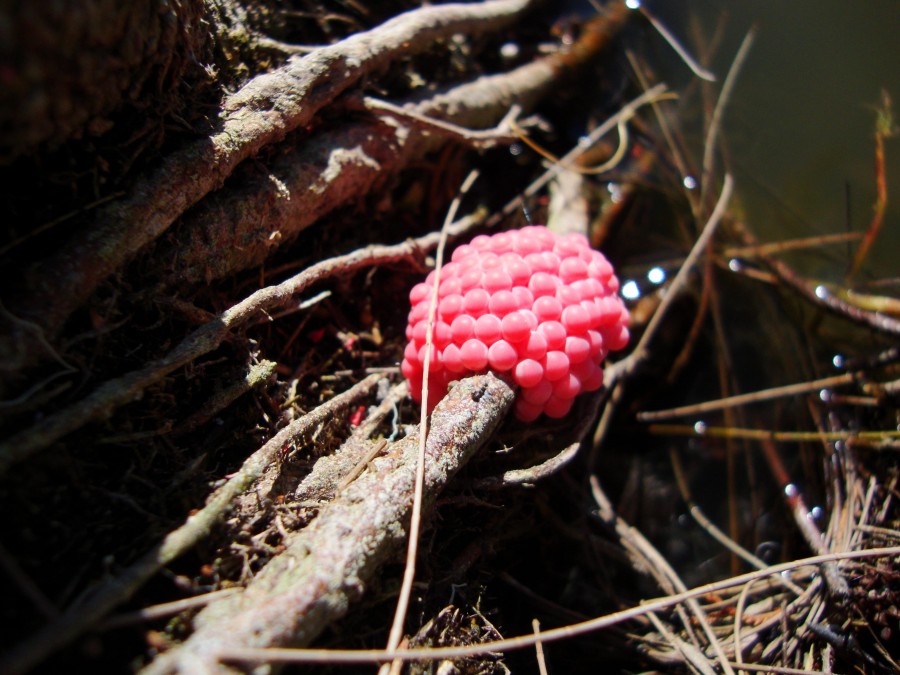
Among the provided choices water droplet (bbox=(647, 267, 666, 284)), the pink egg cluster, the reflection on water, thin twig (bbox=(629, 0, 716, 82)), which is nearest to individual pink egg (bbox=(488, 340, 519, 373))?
the pink egg cluster

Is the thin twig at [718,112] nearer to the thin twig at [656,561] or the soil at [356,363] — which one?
the soil at [356,363]

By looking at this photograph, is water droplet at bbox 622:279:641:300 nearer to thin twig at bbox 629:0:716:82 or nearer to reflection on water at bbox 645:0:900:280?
reflection on water at bbox 645:0:900:280

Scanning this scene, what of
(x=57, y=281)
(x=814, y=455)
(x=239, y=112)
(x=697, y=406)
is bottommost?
(x=814, y=455)

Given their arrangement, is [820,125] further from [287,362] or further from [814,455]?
[287,362]

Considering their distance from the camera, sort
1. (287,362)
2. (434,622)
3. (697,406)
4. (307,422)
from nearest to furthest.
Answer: (434,622)
(307,422)
(287,362)
(697,406)

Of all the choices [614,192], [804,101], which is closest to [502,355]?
[614,192]

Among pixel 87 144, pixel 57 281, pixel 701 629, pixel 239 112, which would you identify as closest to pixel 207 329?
pixel 57 281
